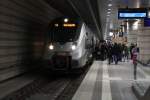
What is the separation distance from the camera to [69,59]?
22891mm

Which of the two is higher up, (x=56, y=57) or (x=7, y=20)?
(x=7, y=20)

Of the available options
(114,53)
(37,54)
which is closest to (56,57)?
(37,54)

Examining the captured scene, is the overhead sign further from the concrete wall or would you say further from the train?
the concrete wall

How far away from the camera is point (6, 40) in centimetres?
1994

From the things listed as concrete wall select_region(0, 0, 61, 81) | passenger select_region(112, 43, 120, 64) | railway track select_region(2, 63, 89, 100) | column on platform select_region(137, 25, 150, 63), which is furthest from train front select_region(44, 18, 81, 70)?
column on platform select_region(137, 25, 150, 63)

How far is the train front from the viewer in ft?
74.9

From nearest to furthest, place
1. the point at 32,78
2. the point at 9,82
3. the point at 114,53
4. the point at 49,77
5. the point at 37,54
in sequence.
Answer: the point at 9,82, the point at 32,78, the point at 49,77, the point at 37,54, the point at 114,53

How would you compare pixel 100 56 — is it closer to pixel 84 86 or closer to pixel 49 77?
pixel 49 77

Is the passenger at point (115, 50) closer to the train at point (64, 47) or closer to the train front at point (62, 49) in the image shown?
the train at point (64, 47)

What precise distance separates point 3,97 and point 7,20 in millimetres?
5823

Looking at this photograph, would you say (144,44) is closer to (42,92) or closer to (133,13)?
(133,13)

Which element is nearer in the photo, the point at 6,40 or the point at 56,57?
the point at 6,40

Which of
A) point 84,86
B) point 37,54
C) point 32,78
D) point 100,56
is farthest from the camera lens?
point 100,56

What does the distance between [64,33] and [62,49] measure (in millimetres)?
1181
